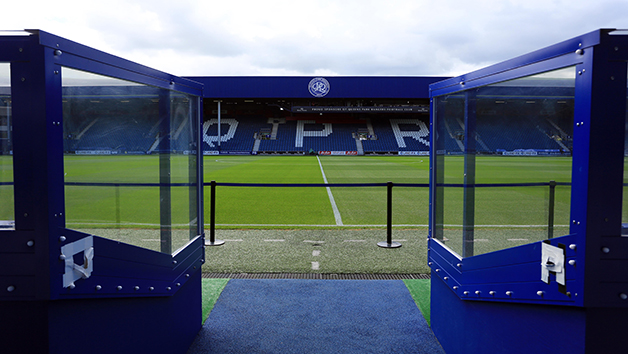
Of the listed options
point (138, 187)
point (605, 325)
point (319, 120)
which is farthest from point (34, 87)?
point (319, 120)

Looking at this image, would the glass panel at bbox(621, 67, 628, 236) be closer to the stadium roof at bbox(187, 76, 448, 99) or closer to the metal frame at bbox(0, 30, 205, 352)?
the metal frame at bbox(0, 30, 205, 352)

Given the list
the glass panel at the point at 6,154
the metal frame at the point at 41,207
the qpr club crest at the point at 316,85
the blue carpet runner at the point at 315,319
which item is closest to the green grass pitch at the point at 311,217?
the glass panel at the point at 6,154

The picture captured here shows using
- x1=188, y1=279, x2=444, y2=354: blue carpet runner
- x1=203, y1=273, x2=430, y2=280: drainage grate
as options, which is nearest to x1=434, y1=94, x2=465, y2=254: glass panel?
x1=188, y1=279, x2=444, y2=354: blue carpet runner

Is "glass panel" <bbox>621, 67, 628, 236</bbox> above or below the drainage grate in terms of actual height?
above

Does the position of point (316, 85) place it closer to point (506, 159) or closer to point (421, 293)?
point (421, 293)

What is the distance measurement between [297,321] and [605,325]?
7.55 ft

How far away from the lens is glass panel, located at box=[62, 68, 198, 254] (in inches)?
69.7

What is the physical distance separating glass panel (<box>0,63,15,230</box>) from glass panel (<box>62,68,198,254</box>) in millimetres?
184

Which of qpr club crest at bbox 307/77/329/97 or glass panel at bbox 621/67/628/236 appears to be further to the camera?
qpr club crest at bbox 307/77/329/97

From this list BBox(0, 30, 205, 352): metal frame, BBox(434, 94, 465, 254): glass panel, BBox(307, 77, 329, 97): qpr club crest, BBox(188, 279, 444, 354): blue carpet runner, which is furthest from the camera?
BBox(307, 77, 329, 97): qpr club crest

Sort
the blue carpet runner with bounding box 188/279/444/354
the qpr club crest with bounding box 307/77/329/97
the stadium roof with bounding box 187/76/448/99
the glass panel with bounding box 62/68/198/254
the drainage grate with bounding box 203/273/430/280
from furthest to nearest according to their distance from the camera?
1. the qpr club crest with bounding box 307/77/329/97
2. the stadium roof with bounding box 187/76/448/99
3. the drainage grate with bounding box 203/273/430/280
4. the blue carpet runner with bounding box 188/279/444/354
5. the glass panel with bounding box 62/68/198/254

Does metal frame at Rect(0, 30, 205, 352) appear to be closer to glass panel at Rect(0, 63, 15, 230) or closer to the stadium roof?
glass panel at Rect(0, 63, 15, 230)

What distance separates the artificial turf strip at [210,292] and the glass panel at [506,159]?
223 centimetres

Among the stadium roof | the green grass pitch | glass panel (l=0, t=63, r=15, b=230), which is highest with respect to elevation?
the stadium roof
